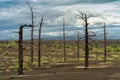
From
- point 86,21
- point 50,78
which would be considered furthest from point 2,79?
point 86,21

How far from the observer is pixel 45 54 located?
10106 cm

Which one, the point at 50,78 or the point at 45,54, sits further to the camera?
the point at 45,54

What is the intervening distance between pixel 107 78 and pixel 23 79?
27.4 ft

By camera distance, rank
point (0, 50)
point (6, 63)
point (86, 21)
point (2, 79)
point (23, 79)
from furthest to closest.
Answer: point (0, 50) → point (6, 63) → point (86, 21) → point (2, 79) → point (23, 79)

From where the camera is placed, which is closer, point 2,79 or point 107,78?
point 107,78

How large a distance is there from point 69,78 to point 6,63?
3864cm

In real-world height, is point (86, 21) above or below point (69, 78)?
above

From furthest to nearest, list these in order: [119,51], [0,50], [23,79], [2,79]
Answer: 1. [119,51]
2. [0,50]
3. [2,79]
4. [23,79]

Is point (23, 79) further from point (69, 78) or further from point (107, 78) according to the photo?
point (107, 78)

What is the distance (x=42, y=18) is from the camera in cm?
6331

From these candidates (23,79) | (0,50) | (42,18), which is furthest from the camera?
(0,50)

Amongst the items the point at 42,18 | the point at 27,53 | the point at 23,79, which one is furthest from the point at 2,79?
the point at 27,53

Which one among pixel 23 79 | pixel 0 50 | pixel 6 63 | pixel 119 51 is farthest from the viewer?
pixel 119 51

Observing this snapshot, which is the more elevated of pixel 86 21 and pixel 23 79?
pixel 86 21
